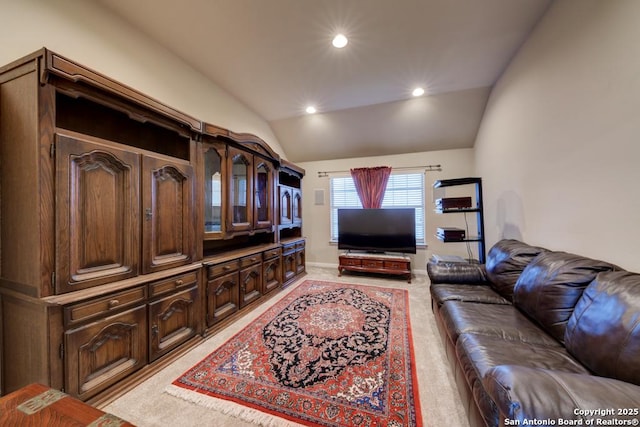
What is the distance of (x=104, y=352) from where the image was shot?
5.04 ft

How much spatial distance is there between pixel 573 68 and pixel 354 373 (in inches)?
115

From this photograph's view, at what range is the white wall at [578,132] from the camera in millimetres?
1368

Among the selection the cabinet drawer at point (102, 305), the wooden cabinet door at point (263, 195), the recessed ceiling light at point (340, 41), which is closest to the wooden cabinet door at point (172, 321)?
the cabinet drawer at point (102, 305)

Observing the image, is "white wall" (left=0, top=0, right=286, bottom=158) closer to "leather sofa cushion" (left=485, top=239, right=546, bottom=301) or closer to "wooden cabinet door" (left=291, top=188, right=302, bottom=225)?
"wooden cabinet door" (left=291, top=188, right=302, bottom=225)

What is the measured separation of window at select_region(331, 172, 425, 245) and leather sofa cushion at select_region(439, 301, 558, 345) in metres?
2.64

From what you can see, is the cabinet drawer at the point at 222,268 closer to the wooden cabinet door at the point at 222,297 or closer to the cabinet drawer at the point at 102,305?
the wooden cabinet door at the point at 222,297

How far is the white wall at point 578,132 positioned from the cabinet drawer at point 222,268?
3.14 m

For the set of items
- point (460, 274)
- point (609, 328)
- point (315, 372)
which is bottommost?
point (315, 372)

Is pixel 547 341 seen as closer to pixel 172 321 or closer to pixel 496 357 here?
pixel 496 357

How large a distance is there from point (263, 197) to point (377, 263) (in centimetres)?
238

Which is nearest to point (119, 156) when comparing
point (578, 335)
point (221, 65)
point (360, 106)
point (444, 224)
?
point (221, 65)

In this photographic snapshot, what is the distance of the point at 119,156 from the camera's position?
1.62 meters

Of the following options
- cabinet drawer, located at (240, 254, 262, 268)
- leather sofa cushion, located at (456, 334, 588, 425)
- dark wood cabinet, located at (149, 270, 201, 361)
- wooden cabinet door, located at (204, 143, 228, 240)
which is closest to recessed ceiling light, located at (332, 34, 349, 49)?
wooden cabinet door, located at (204, 143, 228, 240)

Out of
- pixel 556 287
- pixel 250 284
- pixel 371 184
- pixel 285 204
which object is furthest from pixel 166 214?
pixel 371 184
